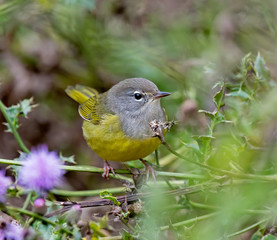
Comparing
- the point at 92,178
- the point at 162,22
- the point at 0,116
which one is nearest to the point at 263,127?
the point at 92,178

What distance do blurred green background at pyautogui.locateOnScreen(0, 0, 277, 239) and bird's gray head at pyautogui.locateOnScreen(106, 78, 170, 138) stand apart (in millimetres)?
882

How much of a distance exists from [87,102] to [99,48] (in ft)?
3.86

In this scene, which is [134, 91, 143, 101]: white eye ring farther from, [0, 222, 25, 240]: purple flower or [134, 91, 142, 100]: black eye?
[0, 222, 25, 240]: purple flower

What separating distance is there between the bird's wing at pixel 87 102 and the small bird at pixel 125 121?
0.01 m

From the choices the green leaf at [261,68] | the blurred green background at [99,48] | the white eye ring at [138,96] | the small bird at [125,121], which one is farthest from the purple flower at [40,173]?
the blurred green background at [99,48]

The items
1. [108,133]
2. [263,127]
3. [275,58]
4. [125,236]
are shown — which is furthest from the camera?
[275,58]

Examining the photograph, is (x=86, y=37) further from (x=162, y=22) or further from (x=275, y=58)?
(x=275, y=58)

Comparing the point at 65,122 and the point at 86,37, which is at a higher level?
the point at 86,37

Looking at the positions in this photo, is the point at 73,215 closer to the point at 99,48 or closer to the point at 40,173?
the point at 40,173

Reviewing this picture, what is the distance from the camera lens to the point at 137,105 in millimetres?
3518

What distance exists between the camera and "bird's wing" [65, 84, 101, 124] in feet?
12.5

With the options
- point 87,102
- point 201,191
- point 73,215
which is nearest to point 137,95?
point 87,102

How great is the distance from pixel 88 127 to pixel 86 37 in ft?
5.76

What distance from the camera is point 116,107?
3.67 m
